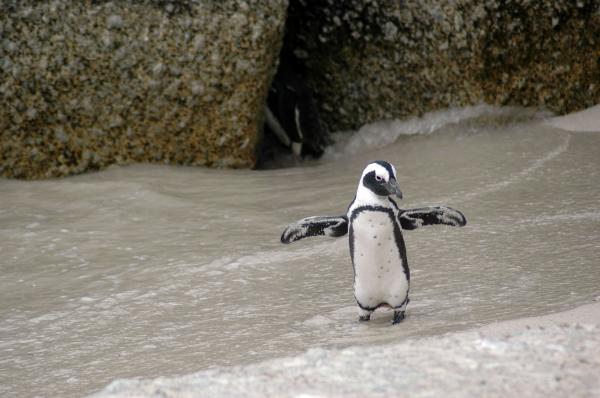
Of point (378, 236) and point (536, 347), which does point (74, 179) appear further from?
point (536, 347)

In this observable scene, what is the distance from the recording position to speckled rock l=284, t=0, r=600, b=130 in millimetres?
5188

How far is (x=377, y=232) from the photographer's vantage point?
253 cm

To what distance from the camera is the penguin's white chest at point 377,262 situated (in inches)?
99.4

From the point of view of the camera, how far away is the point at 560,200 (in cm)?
372

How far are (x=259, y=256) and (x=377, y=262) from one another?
0.97 meters

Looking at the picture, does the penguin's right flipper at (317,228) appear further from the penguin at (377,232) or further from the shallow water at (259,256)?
the shallow water at (259,256)

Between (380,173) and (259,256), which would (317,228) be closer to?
(380,173)

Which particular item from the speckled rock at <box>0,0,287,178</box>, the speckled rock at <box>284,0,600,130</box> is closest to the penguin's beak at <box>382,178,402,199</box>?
the speckled rock at <box>0,0,287,178</box>

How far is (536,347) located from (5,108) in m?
3.57

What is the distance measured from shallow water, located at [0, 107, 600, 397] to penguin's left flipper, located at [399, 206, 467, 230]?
A: 9.5 inches

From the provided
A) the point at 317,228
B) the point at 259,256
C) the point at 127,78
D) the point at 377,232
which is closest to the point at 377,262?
the point at 377,232

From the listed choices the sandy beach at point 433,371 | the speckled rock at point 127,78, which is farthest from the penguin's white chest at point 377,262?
the speckled rock at point 127,78

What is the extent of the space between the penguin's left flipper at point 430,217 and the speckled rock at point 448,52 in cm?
280

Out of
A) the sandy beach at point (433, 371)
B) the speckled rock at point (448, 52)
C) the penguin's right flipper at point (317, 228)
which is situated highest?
the speckled rock at point (448, 52)
